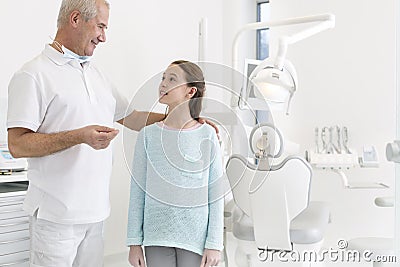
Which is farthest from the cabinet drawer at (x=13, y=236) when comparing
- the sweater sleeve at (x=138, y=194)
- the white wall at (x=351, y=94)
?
the white wall at (x=351, y=94)

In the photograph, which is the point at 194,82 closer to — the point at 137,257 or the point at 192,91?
the point at 192,91

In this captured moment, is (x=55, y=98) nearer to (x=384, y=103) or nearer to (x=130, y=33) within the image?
(x=130, y=33)

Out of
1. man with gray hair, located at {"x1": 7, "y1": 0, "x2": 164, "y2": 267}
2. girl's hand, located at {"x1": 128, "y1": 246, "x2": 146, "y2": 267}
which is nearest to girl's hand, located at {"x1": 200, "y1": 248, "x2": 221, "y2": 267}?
girl's hand, located at {"x1": 128, "y1": 246, "x2": 146, "y2": 267}

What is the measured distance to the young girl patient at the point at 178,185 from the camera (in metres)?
1.76

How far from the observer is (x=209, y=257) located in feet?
5.79

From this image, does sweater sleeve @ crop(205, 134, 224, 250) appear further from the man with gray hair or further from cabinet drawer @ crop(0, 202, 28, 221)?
cabinet drawer @ crop(0, 202, 28, 221)

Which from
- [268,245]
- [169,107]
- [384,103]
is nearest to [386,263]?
[268,245]

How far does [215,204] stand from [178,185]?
156 mm

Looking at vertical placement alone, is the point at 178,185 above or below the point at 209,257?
above

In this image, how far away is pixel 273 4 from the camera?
3.42 metres

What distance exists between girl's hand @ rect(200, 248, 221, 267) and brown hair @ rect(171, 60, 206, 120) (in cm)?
45

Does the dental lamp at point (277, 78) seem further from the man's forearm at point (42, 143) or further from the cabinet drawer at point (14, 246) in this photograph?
the cabinet drawer at point (14, 246)

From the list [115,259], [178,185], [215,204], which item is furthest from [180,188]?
[115,259]

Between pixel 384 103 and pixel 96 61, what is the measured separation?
160 centimetres
